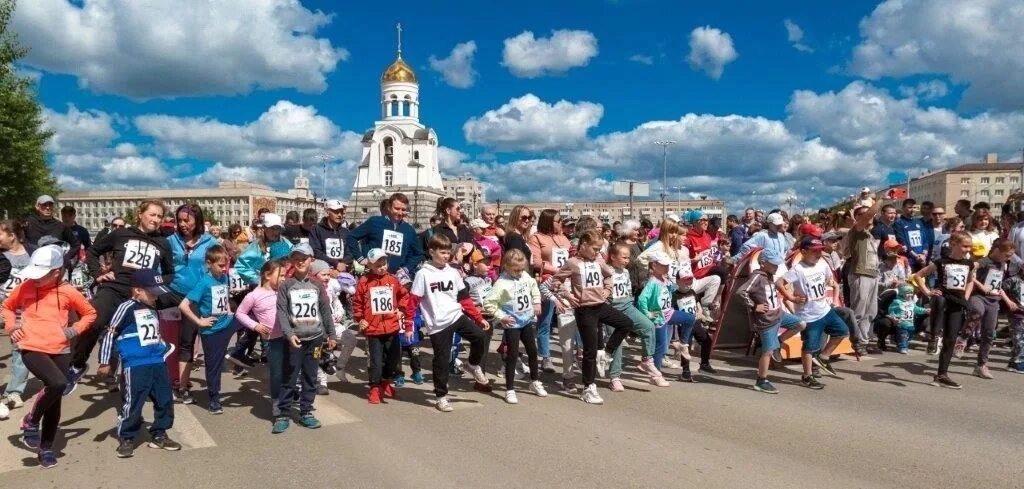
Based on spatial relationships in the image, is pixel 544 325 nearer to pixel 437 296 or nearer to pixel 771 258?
pixel 437 296

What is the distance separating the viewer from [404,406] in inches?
268

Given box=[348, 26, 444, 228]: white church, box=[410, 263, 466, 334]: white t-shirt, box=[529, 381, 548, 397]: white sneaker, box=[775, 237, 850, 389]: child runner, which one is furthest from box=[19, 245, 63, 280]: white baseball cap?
box=[348, 26, 444, 228]: white church

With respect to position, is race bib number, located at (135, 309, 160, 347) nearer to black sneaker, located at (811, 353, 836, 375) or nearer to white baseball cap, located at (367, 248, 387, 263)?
white baseball cap, located at (367, 248, 387, 263)

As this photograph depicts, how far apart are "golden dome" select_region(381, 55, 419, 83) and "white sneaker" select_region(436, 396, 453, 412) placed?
352 ft

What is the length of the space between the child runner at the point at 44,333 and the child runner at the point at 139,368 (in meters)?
0.27

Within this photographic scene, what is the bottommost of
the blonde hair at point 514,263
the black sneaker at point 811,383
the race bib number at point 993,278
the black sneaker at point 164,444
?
the black sneaker at point 164,444

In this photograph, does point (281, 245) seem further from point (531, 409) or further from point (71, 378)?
point (531, 409)

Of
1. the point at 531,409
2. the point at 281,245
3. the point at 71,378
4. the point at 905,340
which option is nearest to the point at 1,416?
the point at 71,378

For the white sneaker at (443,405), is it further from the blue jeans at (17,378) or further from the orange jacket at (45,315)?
the blue jeans at (17,378)

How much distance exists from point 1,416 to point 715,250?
8.93 m

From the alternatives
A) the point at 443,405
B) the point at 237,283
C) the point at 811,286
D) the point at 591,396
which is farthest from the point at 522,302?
the point at 237,283

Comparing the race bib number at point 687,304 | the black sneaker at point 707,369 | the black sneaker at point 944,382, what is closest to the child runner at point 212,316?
the race bib number at point 687,304

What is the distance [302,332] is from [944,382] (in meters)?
6.95

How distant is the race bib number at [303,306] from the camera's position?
6.05 metres
